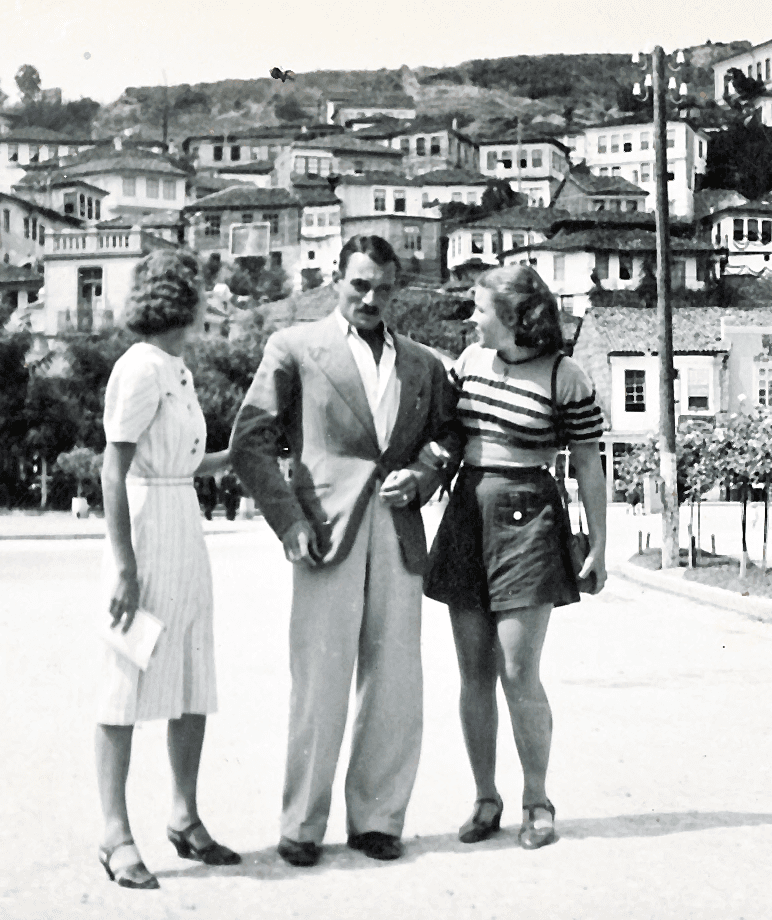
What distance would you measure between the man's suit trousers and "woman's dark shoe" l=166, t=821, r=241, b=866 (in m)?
0.20

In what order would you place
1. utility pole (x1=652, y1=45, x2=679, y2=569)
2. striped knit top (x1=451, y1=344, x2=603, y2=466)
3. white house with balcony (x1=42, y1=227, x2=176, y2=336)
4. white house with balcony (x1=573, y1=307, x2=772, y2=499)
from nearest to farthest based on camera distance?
striped knit top (x1=451, y1=344, x2=603, y2=466), utility pole (x1=652, y1=45, x2=679, y2=569), white house with balcony (x1=573, y1=307, x2=772, y2=499), white house with balcony (x1=42, y1=227, x2=176, y2=336)

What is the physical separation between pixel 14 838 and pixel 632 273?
85881 millimetres

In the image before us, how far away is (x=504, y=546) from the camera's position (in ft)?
18.5

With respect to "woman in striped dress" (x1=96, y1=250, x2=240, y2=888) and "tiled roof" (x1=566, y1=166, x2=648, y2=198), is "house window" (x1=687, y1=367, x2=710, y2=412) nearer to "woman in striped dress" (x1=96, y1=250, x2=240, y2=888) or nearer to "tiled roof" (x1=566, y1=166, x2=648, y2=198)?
"tiled roof" (x1=566, y1=166, x2=648, y2=198)

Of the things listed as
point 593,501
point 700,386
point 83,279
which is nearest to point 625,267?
point 700,386

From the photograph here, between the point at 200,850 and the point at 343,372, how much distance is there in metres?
1.57

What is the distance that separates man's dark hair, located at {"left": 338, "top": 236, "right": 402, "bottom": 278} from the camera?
549cm

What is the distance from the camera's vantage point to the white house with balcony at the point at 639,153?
116 metres

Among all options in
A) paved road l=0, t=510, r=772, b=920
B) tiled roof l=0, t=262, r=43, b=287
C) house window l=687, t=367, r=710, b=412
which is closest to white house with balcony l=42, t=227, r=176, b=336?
tiled roof l=0, t=262, r=43, b=287

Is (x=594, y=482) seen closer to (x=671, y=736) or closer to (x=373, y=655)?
(x=373, y=655)

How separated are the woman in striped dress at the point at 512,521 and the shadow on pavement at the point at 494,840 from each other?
11cm

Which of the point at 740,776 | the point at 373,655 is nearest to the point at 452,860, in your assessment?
the point at 373,655

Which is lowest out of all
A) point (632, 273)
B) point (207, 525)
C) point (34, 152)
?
point (207, 525)

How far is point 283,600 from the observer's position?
15961mm
